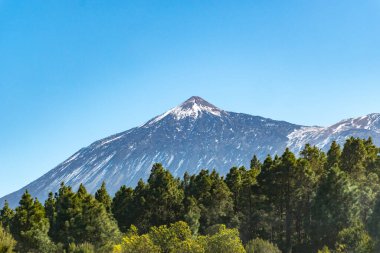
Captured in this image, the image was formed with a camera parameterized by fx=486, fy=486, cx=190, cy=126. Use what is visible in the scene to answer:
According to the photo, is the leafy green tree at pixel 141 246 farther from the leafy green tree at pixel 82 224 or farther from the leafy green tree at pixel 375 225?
the leafy green tree at pixel 375 225

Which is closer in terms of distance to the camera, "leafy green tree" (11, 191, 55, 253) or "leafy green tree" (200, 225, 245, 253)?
"leafy green tree" (200, 225, 245, 253)

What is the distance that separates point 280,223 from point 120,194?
2634 centimetres

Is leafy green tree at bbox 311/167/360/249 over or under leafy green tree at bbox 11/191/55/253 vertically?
under

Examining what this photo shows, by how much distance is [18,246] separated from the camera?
5797 cm

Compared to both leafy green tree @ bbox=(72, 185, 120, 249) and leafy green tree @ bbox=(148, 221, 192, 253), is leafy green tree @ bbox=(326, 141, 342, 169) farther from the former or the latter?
leafy green tree @ bbox=(72, 185, 120, 249)

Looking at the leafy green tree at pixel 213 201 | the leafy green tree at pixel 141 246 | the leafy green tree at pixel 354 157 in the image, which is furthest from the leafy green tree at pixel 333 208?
the leafy green tree at pixel 141 246

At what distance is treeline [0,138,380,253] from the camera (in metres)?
53.9

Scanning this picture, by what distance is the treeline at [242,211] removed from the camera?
53938 millimetres

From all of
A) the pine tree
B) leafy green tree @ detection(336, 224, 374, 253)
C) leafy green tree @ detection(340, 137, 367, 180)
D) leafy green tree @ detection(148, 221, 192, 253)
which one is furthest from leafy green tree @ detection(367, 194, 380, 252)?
the pine tree

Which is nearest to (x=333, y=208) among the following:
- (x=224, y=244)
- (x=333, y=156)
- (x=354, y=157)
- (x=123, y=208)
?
(x=354, y=157)

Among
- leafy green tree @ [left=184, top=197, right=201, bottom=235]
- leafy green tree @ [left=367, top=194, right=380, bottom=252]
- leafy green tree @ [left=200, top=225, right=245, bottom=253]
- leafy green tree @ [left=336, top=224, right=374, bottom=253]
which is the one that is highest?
leafy green tree @ [left=184, top=197, right=201, bottom=235]

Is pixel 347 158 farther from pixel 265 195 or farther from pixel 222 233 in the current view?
pixel 222 233

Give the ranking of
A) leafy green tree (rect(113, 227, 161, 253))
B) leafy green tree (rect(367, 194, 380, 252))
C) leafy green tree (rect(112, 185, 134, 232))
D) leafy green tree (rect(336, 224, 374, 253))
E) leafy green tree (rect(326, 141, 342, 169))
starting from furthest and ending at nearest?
1. leafy green tree (rect(326, 141, 342, 169))
2. leafy green tree (rect(112, 185, 134, 232))
3. leafy green tree (rect(367, 194, 380, 252))
4. leafy green tree (rect(336, 224, 374, 253))
5. leafy green tree (rect(113, 227, 161, 253))

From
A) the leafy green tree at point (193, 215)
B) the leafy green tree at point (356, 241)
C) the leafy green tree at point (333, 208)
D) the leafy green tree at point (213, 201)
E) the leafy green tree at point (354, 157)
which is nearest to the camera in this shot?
the leafy green tree at point (356, 241)
